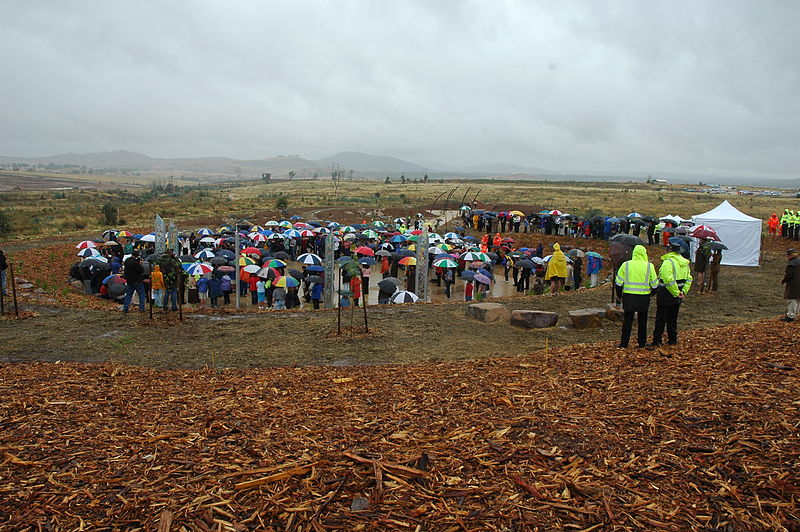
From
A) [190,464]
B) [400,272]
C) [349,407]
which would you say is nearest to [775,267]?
[400,272]

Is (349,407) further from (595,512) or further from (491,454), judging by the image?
(595,512)

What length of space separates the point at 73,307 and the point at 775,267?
943 inches

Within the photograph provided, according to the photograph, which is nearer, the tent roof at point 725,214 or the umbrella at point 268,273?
the umbrella at point 268,273

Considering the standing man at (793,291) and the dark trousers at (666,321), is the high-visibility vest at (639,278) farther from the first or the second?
the standing man at (793,291)

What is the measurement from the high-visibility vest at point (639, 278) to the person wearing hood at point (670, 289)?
5.9 inches

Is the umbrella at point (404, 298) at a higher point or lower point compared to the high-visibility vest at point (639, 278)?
lower

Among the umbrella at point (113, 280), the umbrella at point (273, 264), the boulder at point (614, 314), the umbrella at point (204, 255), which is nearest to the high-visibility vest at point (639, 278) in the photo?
the boulder at point (614, 314)

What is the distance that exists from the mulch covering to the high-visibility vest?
4.52ft

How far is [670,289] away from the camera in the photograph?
7.81 m

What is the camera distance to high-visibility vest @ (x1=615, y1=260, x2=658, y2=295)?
7.75 meters

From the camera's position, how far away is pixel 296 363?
831 centimetres

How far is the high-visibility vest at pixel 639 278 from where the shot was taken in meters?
7.75

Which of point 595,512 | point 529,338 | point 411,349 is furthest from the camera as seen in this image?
point 529,338

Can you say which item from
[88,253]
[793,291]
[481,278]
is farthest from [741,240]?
[88,253]
